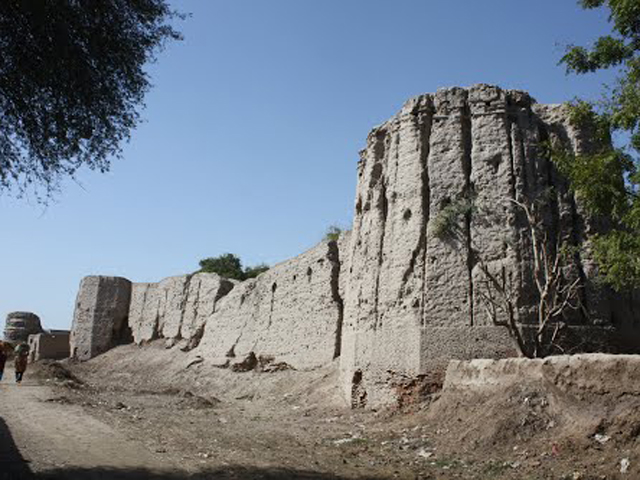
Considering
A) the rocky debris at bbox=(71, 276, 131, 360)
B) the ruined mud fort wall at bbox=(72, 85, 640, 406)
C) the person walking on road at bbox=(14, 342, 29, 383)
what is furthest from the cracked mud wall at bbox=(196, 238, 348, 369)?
the rocky debris at bbox=(71, 276, 131, 360)

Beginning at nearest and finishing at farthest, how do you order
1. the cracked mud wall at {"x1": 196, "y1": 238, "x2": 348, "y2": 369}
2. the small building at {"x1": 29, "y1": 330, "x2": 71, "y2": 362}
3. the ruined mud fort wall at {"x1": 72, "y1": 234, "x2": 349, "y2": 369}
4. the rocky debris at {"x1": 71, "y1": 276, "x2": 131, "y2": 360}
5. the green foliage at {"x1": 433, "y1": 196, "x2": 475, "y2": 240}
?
the green foliage at {"x1": 433, "y1": 196, "x2": 475, "y2": 240}, the cracked mud wall at {"x1": 196, "y1": 238, "x2": 348, "y2": 369}, the ruined mud fort wall at {"x1": 72, "y1": 234, "x2": 349, "y2": 369}, the rocky debris at {"x1": 71, "y1": 276, "x2": 131, "y2": 360}, the small building at {"x1": 29, "y1": 330, "x2": 71, "y2": 362}

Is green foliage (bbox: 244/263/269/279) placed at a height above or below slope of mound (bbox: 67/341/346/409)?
above

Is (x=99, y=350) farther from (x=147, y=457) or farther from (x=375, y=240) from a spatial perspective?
(x=147, y=457)

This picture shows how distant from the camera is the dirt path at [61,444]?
7.11 metres

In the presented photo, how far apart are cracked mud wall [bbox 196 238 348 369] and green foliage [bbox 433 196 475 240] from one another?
4.84m

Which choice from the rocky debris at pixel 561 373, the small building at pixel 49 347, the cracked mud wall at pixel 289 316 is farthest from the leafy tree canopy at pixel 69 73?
the small building at pixel 49 347

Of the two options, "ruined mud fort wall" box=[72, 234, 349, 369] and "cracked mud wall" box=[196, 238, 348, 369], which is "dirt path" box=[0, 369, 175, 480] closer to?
"cracked mud wall" box=[196, 238, 348, 369]

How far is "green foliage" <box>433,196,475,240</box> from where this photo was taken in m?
11.3

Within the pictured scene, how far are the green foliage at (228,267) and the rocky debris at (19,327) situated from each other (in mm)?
11421

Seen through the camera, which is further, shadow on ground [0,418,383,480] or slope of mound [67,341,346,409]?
slope of mound [67,341,346,409]

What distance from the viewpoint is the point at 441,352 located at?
1065 centimetres

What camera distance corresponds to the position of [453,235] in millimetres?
11289

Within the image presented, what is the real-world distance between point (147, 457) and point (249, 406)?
23.2 feet

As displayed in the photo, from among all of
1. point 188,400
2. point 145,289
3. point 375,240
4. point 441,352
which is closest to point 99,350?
point 145,289
